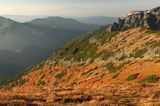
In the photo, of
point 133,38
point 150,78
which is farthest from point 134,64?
point 133,38

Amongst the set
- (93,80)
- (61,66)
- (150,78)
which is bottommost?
(61,66)

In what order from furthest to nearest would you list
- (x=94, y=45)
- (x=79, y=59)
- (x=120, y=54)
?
(x=94, y=45) → (x=79, y=59) → (x=120, y=54)

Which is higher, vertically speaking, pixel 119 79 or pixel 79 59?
pixel 119 79

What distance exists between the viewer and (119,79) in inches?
2398

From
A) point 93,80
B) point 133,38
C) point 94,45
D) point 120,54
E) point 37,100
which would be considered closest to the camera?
point 37,100

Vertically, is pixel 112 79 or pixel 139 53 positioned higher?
pixel 139 53

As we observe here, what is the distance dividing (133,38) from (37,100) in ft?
290

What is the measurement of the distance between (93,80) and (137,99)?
4434 centimetres

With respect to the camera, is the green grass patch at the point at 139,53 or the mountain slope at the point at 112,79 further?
the green grass patch at the point at 139,53

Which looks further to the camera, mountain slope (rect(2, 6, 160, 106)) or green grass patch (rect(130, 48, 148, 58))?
green grass patch (rect(130, 48, 148, 58))

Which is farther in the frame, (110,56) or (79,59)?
(79,59)

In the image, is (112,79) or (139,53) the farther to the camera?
(139,53)

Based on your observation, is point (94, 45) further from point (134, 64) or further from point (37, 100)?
point (37, 100)

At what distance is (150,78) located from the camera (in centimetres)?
5034
